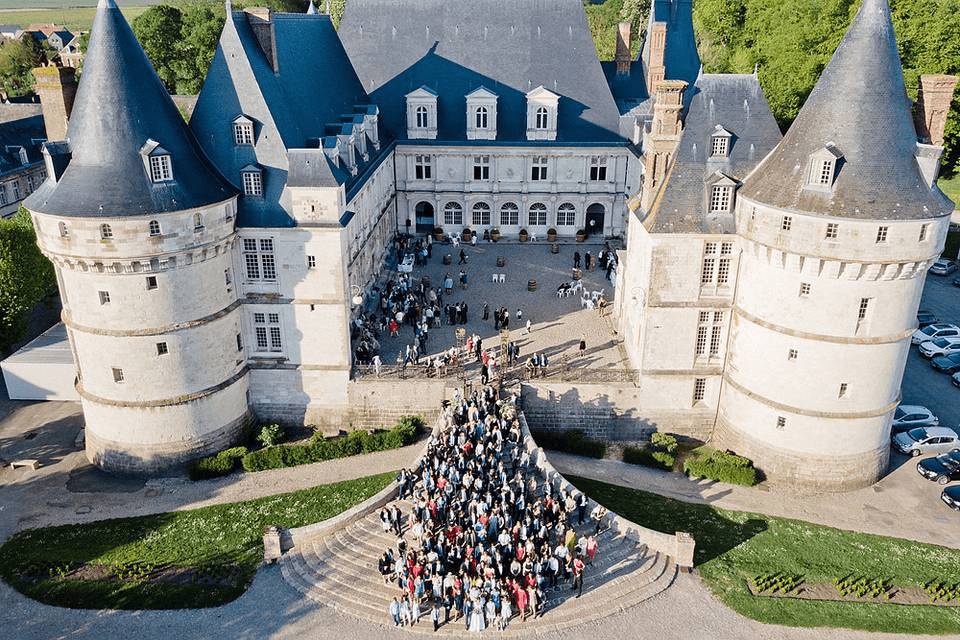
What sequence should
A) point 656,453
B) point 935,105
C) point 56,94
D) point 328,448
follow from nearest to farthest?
point 935,105, point 56,94, point 656,453, point 328,448

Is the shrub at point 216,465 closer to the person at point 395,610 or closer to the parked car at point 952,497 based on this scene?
the person at point 395,610

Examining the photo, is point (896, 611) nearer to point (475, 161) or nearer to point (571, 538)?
point (571, 538)

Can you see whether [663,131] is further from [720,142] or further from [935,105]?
[935,105]

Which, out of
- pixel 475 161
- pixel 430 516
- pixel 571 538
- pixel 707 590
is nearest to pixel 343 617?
pixel 430 516

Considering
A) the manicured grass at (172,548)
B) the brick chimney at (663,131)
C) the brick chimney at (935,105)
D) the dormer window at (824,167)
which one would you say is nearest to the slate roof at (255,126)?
the manicured grass at (172,548)

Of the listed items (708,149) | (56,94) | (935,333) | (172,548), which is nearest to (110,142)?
(56,94)
